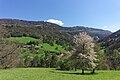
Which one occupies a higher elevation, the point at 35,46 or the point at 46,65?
the point at 35,46

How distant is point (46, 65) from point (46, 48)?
67.2 m

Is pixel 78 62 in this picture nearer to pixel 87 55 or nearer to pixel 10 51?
pixel 87 55

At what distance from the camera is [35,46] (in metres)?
196

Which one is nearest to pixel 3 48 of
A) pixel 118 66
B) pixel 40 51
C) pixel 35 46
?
pixel 118 66

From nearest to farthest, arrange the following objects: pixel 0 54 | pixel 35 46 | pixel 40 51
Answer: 1. pixel 0 54
2. pixel 40 51
3. pixel 35 46

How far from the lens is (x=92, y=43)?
60312mm

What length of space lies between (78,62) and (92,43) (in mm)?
6487

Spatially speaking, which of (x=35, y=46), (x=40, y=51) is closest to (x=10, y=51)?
(x=40, y=51)

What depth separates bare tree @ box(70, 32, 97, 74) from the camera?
58594mm

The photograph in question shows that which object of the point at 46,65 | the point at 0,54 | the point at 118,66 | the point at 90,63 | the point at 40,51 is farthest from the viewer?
the point at 40,51

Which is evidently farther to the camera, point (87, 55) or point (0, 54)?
point (87, 55)

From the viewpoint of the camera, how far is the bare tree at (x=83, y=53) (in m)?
58.6

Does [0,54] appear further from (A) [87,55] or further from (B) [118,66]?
(B) [118,66]

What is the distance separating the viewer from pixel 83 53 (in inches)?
2378
